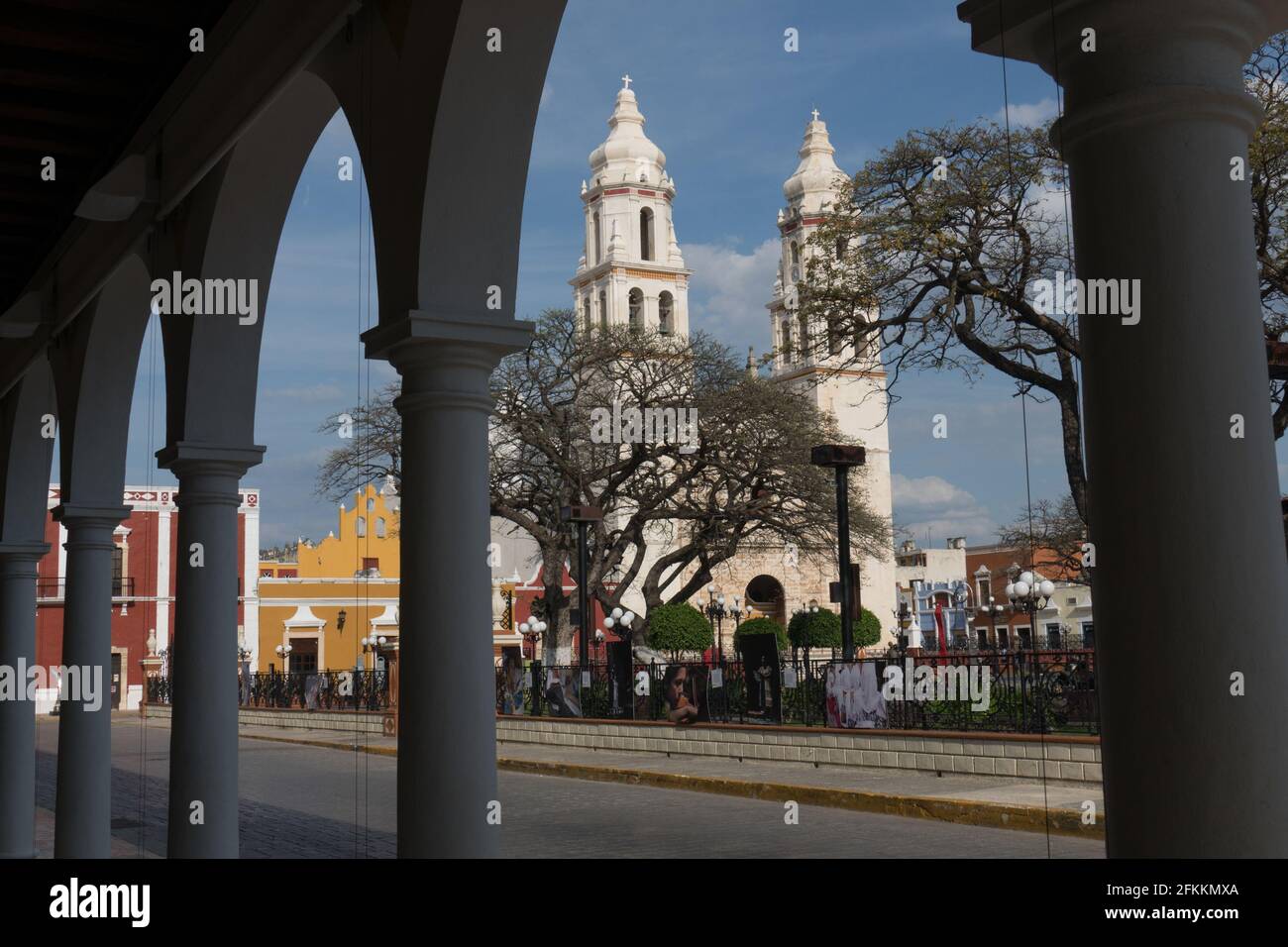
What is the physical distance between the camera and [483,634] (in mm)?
3678

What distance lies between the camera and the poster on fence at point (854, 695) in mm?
13531

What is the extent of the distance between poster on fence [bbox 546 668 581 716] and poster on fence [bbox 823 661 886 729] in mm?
6198

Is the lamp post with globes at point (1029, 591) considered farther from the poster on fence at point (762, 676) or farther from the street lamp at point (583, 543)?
the street lamp at point (583, 543)

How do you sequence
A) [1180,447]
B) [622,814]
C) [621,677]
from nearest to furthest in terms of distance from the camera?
[1180,447] < [622,814] < [621,677]

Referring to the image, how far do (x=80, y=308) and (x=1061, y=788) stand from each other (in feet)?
25.8

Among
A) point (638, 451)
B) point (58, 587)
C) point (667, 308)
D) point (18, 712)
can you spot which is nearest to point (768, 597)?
point (667, 308)

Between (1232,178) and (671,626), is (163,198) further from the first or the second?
(671,626)

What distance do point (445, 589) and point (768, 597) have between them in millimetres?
46438

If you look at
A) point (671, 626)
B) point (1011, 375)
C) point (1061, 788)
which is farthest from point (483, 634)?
point (671, 626)

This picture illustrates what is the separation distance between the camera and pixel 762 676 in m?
15.6

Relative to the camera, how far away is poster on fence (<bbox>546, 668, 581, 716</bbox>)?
1961 centimetres

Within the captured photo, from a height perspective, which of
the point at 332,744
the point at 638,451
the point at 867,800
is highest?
the point at 638,451

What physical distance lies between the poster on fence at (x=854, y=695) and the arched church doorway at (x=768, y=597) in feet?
113

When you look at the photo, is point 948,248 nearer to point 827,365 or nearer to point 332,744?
point 332,744
